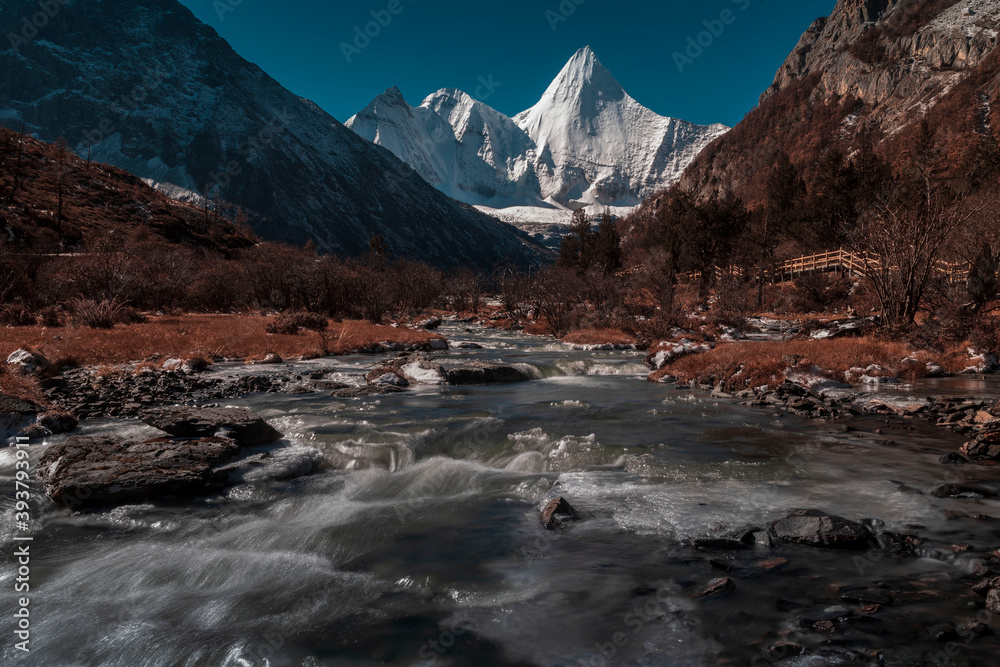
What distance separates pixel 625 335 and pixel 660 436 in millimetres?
25163

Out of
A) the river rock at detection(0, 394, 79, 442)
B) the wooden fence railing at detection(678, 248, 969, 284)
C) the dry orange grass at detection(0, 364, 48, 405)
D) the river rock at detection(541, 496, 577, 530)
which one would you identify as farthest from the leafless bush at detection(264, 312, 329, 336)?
the wooden fence railing at detection(678, 248, 969, 284)

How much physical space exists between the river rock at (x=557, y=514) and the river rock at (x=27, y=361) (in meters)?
17.7

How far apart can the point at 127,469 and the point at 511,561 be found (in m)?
6.57

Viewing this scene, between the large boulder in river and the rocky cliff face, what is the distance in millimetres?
96365

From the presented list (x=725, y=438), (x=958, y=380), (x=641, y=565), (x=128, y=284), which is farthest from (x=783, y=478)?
(x=128, y=284)

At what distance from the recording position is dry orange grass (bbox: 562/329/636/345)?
112 ft

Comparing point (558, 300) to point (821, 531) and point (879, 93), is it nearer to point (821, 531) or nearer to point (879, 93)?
point (821, 531)

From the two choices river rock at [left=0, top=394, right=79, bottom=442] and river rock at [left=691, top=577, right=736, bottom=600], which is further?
river rock at [left=0, top=394, right=79, bottom=442]

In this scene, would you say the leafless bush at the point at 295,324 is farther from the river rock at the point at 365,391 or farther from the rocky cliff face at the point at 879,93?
the rocky cliff face at the point at 879,93

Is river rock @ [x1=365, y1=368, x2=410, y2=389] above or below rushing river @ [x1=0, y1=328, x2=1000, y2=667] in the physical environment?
above

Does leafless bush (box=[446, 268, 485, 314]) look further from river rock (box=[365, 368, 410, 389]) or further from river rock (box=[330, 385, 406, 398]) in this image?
river rock (box=[330, 385, 406, 398])

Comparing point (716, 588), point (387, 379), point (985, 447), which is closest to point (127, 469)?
point (716, 588)

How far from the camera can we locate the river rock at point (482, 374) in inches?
794

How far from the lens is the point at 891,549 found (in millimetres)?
5762
